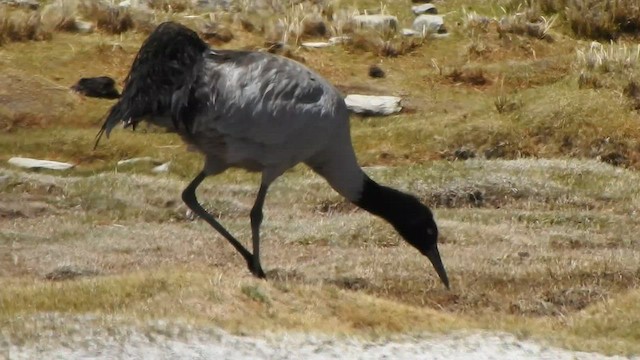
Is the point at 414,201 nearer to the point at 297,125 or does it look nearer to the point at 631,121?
the point at 297,125

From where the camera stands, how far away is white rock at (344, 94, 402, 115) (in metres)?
21.4

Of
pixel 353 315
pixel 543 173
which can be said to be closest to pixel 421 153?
pixel 543 173

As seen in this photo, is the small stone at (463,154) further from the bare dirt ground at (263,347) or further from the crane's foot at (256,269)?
the bare dirt ground at (263,347)

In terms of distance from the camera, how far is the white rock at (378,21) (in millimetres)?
25188

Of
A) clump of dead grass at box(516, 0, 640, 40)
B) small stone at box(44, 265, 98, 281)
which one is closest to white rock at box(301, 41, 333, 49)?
clump of dead grass at box(516, 0, 640, 40)

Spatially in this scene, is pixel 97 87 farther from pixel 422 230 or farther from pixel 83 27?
pixel 422 230

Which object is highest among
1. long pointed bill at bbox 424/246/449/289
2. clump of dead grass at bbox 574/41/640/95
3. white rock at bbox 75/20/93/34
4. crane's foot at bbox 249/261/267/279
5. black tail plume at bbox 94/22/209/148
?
black tail plume at bbox 94/22/209/148

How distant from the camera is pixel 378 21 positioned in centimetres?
2539

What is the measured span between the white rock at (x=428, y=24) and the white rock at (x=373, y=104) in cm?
391

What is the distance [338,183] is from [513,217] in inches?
171

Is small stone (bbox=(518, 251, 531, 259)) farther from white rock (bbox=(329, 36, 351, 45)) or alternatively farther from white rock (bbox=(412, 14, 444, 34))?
white rock (bbox=(412, 14, 444, 34))

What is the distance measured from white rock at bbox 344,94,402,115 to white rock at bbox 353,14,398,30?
3576mm

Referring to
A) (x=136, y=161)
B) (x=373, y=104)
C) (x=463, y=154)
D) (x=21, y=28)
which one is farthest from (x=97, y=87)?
(x=463, y=154)

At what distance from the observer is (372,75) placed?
2323cm
